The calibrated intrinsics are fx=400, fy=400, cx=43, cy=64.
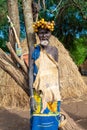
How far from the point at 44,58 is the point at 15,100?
4.00 metres

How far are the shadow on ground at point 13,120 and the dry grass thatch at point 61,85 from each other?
Answer: 16.7 inches

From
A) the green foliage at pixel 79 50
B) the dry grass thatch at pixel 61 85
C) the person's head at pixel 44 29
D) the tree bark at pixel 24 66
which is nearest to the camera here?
the person's head at pixel 44 29

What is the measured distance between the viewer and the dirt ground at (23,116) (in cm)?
665

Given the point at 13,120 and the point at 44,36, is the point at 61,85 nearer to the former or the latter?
the point at 13,120

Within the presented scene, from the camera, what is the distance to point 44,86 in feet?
15.5

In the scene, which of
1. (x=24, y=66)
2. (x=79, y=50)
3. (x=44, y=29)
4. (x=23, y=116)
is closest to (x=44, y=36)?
(x=44, y=29)

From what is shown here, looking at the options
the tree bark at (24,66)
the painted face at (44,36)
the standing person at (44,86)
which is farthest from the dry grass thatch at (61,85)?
the painted face at (44,36)

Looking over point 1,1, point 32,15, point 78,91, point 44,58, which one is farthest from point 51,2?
point 44,58

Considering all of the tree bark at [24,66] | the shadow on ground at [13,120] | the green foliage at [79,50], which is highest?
the green foliage at [79,50]

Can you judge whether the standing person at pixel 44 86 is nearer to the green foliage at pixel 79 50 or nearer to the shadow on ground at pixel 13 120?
the shadow on ground at pixel 13 120

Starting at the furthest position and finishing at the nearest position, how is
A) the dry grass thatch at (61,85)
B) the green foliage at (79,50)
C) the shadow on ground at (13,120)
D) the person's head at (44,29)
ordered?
the green foliage at (79,50) < the dry grass thatch at (61,85) < the shadow on ground at (13,120) < the person's head at (44,29)

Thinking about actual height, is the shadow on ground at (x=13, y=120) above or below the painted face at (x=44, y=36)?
below

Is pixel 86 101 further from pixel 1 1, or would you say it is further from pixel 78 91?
pixel 1 1

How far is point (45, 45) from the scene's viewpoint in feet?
15.5
